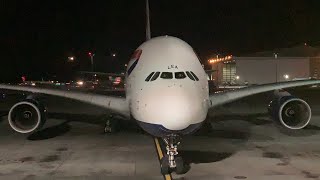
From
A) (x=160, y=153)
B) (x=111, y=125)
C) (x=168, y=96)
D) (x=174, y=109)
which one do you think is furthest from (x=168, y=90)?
(x=111, y=125)

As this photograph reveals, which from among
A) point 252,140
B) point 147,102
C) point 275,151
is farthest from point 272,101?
point 147,102

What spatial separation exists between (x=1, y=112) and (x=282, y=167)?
22604mm

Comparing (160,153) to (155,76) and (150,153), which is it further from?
(155,76)

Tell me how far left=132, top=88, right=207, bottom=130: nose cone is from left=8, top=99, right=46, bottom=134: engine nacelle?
6.98 metres

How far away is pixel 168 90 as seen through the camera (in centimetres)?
1168

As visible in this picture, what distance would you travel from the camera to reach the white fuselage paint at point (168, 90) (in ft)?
37.2

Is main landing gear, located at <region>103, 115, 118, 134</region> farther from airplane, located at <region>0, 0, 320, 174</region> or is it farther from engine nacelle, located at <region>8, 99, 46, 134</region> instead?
airplane, located at <region>0, 0, 320, 174</region>

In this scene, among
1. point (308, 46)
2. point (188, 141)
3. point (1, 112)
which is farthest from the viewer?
point (308, 46)

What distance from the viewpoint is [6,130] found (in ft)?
71.2

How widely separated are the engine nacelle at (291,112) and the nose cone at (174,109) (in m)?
6.22

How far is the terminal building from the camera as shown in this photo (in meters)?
71.4

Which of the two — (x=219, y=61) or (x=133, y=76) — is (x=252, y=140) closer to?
(x=133, y=76)

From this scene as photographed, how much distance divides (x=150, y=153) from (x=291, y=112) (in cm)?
620

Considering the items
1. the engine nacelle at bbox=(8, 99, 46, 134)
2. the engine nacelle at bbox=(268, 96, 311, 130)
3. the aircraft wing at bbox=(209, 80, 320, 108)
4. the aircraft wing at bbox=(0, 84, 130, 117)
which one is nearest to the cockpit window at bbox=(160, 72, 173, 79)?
the aircraft wing at bbox=(0, 84, 130, 117)
